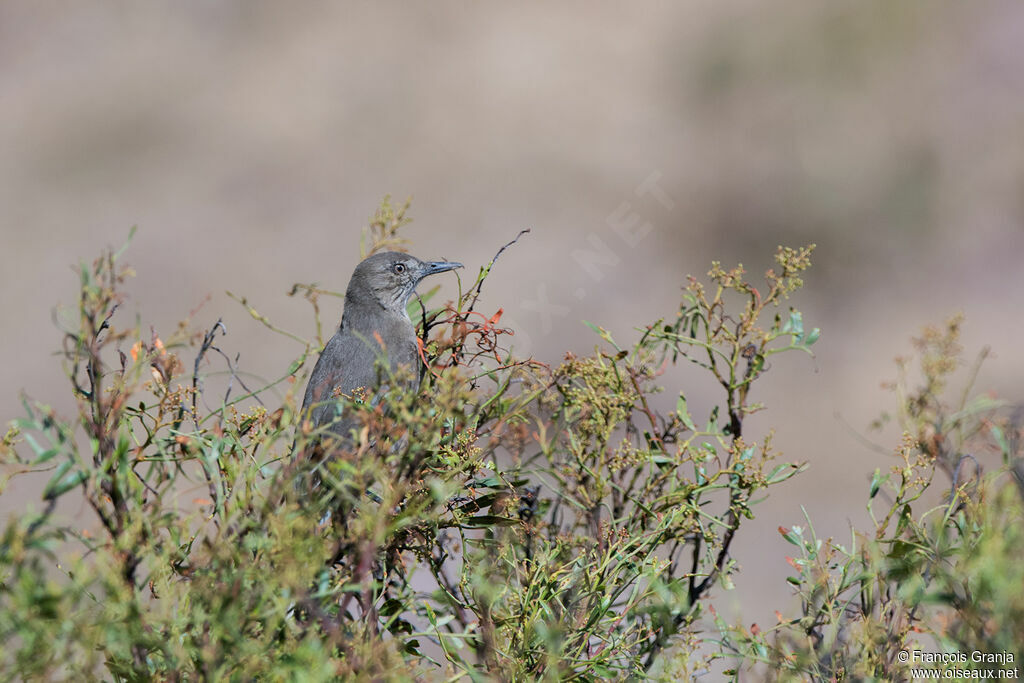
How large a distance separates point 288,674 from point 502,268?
10.7 meters

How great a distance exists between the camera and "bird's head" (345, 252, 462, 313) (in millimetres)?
5520

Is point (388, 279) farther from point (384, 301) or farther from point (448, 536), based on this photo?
point (448, 536)

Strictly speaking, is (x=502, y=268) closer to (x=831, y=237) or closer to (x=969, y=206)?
(x=831, y=237)

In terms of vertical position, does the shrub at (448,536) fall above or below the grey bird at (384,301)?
below

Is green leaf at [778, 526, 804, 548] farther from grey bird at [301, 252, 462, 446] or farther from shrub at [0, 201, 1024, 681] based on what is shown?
grey bird at [301, 252, 462, 446]

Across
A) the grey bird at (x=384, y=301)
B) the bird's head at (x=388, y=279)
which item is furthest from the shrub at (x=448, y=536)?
the bird's head at (x=388, y=279)

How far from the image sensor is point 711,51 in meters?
13.5

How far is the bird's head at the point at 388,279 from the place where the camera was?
18.1 ft

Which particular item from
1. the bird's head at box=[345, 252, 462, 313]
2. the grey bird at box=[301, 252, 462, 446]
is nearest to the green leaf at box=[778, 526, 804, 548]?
the grey bird at box=[301, 252, 462, 446]

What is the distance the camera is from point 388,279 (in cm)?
558

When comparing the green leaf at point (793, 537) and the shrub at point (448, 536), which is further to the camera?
the green leaf at point (793, 537)

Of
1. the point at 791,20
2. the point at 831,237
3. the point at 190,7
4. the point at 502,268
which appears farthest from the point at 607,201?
the point at 190,7

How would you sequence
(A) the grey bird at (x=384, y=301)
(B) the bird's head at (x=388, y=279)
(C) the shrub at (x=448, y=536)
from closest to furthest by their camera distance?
(C) the shrub at (x=448, y=536) → (A) the grey bird at (x=384, y=301) → (B) the bird's head at (x=388, y=279)

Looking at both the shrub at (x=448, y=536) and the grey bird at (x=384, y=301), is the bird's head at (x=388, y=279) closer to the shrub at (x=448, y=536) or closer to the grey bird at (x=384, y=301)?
the grey bird at (x=384, y=301)
